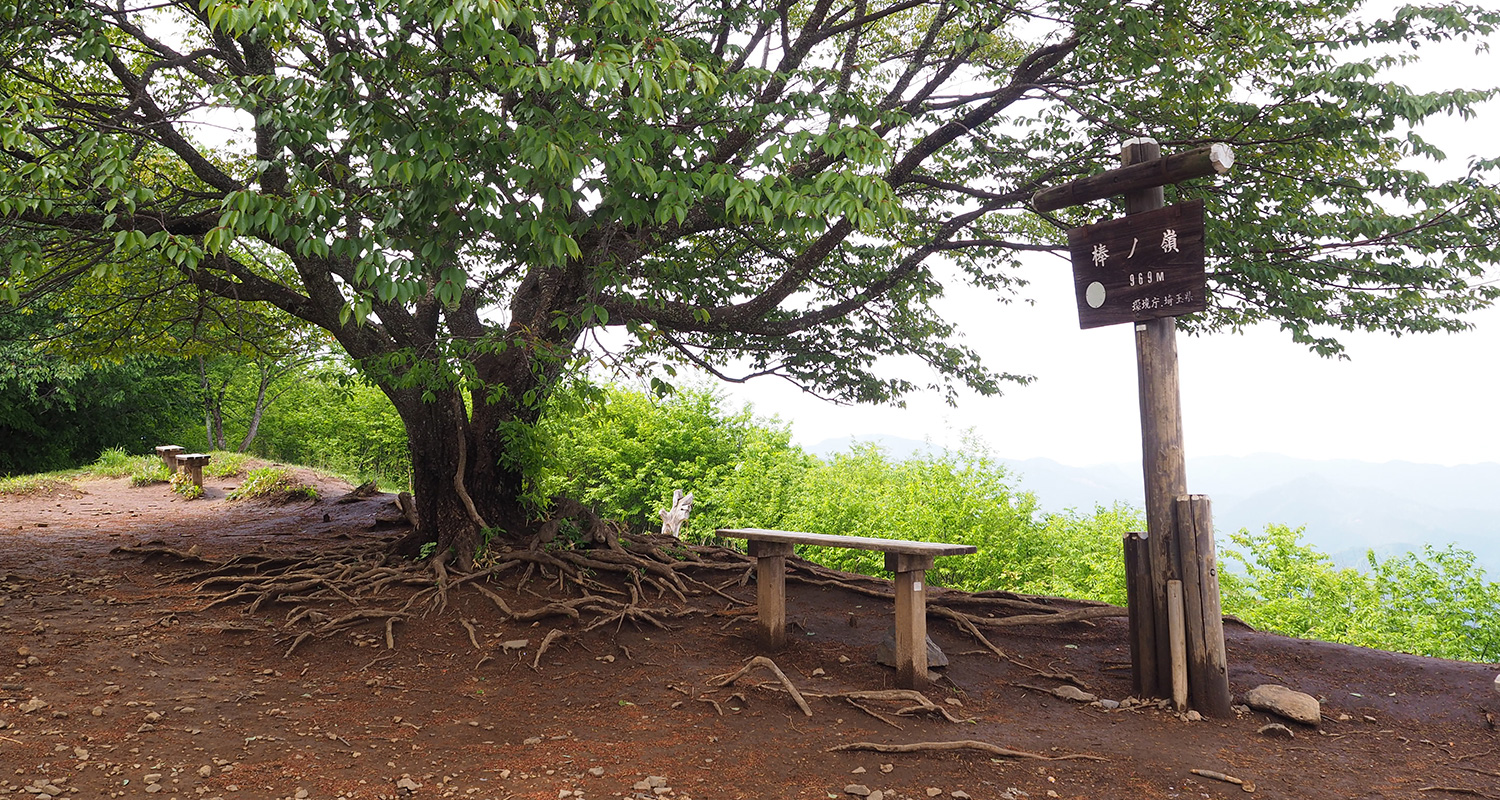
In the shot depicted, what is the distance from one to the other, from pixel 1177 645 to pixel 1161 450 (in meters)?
1.29

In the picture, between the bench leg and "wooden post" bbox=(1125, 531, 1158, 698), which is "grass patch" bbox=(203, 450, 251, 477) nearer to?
the bench leg

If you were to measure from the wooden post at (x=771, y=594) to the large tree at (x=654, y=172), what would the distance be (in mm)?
1979

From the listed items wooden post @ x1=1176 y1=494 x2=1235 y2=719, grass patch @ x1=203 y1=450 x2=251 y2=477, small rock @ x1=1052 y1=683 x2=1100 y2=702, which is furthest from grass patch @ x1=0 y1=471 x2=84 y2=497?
wooden post @ x1=1176 y1=494 x2=1235 y2=719

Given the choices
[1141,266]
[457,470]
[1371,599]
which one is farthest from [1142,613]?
[1371,599]

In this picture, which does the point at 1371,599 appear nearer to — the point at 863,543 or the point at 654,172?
the point at 863,543

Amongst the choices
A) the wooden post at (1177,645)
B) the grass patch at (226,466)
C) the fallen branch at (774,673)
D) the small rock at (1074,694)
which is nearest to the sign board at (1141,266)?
the wooden post at (1177,645)

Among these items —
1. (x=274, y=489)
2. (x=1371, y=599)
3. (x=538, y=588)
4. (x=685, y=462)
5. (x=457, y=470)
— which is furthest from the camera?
(x=685, y=462)

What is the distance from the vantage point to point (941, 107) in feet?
24.8

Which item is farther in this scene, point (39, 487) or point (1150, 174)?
point (39, 487)

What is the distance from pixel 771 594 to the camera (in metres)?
6.85

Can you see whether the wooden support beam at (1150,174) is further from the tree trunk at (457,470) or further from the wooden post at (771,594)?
the tree trunk at (457,470)

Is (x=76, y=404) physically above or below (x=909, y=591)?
above

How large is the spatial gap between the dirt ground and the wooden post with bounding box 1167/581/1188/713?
0.16 meters

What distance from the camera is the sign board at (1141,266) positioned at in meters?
5.82
